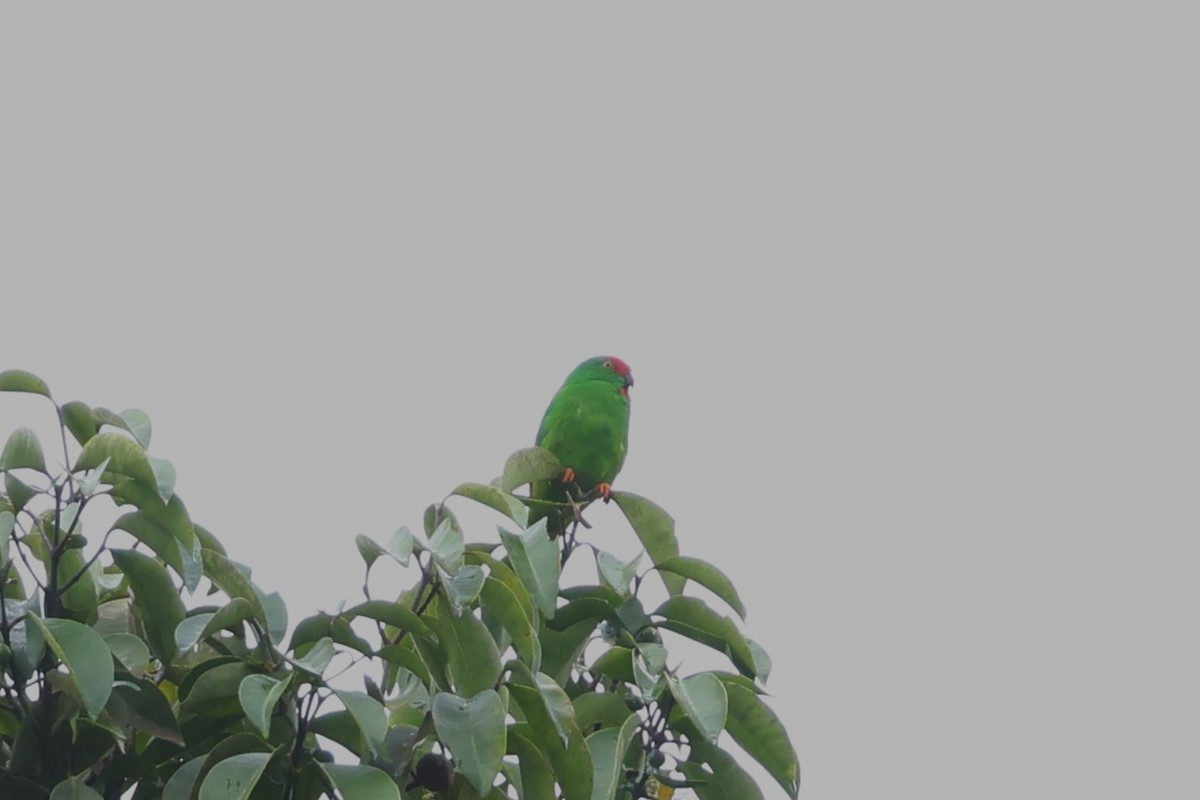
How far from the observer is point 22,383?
2.14m

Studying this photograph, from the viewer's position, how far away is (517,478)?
2986mm

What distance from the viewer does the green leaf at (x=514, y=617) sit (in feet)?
7.22

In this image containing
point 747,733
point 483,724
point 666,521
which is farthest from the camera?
point 666,521

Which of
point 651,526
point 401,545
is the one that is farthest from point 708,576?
point 401,545

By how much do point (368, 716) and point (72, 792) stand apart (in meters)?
0.46

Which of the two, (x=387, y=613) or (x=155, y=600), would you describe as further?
(x=155, y=600)

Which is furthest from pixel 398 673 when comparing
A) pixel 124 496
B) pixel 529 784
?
pixel 124 496

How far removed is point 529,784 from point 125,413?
2.86ft

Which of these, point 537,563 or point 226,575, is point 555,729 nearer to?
point 537,563

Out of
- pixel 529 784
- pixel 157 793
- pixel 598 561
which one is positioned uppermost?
pixel 598 561

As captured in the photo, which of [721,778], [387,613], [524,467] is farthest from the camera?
[524,467]

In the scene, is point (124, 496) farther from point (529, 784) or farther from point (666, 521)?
point (666, 521)

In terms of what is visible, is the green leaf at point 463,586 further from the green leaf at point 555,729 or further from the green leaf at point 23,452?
the green leaf at point 23,452

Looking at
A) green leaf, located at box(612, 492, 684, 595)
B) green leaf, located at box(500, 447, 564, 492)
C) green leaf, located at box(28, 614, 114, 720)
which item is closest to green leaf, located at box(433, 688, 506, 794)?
green leaf, located at box(28, 614, 114, 720)
